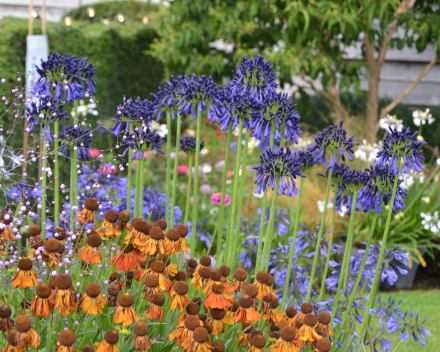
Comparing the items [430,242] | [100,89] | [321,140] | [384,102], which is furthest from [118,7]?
[321,140]

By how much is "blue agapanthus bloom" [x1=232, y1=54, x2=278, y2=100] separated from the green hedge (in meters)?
3.60

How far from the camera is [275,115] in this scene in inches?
69.4

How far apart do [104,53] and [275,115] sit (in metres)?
5.22

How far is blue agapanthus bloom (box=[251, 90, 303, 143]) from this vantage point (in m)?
1.75

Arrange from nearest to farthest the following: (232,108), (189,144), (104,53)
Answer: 1. (232,108)
2. (189,144)
3. (104,53)

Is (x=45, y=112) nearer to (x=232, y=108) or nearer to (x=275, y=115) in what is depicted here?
(x=232, y=108)

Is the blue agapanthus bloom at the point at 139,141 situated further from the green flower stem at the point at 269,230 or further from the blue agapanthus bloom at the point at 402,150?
the blue agapanthus bloom at the point at 402,150

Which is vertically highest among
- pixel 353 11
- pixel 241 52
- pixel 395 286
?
pixel 353 11

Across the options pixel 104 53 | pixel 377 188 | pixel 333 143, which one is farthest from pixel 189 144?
pixel 104 53

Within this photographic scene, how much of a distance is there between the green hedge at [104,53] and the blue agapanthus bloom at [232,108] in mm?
3536

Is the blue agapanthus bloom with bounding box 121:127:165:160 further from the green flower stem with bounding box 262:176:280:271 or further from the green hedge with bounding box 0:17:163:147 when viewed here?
the green hedge with bounding box 0:17:163:147

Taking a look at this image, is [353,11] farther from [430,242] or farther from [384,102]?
[384,102]

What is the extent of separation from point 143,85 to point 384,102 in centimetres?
408

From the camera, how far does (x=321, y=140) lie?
5.71ft
